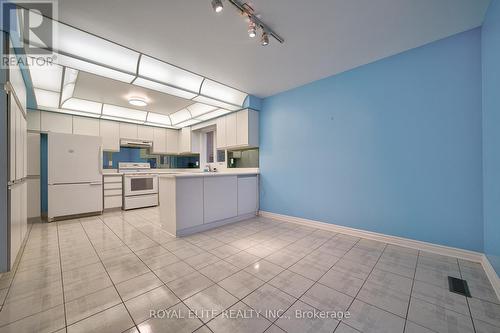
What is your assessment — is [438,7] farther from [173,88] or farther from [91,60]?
[91,60]

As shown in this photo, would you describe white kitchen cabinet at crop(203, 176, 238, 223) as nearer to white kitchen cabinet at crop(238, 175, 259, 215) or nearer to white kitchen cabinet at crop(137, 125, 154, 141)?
white kitchen cabinet at crop(238, 175, 259, 215)

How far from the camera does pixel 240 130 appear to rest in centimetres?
420

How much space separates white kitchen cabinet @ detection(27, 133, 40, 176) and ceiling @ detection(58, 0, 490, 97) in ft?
11.1

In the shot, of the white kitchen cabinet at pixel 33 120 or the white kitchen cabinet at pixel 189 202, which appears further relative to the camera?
the white kitchen cabinet at pixel 33 120

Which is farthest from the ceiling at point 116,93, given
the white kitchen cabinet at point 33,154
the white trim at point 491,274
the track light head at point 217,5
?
the white trim at point 491,274

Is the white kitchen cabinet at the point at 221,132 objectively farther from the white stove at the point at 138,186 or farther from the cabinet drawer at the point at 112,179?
the cabinet drawer at the point at 112,179

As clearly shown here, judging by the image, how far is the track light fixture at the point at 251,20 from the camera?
1.63 m

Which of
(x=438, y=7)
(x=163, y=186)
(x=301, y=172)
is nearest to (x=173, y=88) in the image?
(x=163, y=186)

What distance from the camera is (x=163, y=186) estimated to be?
10.3ft

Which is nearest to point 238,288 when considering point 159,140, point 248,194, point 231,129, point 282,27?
point 248,194

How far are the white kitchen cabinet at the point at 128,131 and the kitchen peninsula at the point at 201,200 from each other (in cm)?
286

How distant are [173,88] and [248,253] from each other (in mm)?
2995

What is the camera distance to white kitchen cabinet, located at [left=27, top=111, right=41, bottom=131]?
384cm

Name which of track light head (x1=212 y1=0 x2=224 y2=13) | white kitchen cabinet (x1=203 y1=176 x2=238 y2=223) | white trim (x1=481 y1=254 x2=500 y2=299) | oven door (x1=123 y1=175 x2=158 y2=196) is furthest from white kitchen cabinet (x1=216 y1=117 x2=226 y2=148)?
white trim (x1=481 y1=254 x2=500 y2=299)
